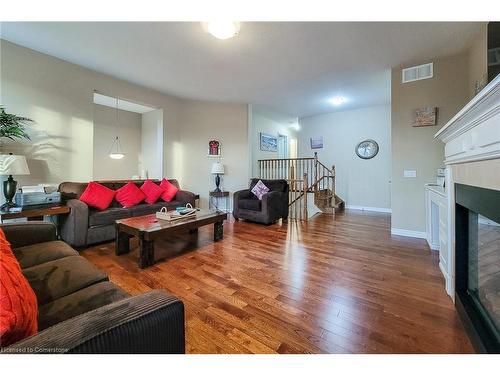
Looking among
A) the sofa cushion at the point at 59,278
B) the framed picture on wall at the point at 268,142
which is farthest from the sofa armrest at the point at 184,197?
the framed picture on wall at the point at 268,142

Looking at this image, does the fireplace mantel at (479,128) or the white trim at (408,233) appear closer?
the fireplace mantel at (479,128)

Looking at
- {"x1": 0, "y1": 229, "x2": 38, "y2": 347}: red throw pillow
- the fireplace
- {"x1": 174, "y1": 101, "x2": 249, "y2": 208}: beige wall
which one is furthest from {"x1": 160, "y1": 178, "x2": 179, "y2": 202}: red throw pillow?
the fireplace

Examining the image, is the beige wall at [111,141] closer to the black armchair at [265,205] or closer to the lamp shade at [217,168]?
the lamp shade at [217,168]

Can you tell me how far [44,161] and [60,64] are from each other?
1.53m

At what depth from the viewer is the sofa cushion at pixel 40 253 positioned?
145 cm

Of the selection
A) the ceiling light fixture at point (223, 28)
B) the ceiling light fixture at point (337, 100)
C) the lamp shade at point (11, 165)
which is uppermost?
the ceiling light fixture at point (337, 100)

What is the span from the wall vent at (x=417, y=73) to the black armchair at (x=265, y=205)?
267cm

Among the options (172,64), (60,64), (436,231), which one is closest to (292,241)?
(436,231)

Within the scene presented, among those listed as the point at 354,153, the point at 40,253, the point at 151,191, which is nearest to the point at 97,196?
the point at 151,191

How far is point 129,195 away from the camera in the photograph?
3.64m

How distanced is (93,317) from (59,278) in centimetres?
84

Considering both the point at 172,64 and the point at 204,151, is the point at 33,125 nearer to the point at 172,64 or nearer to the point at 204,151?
the point at 172,64
